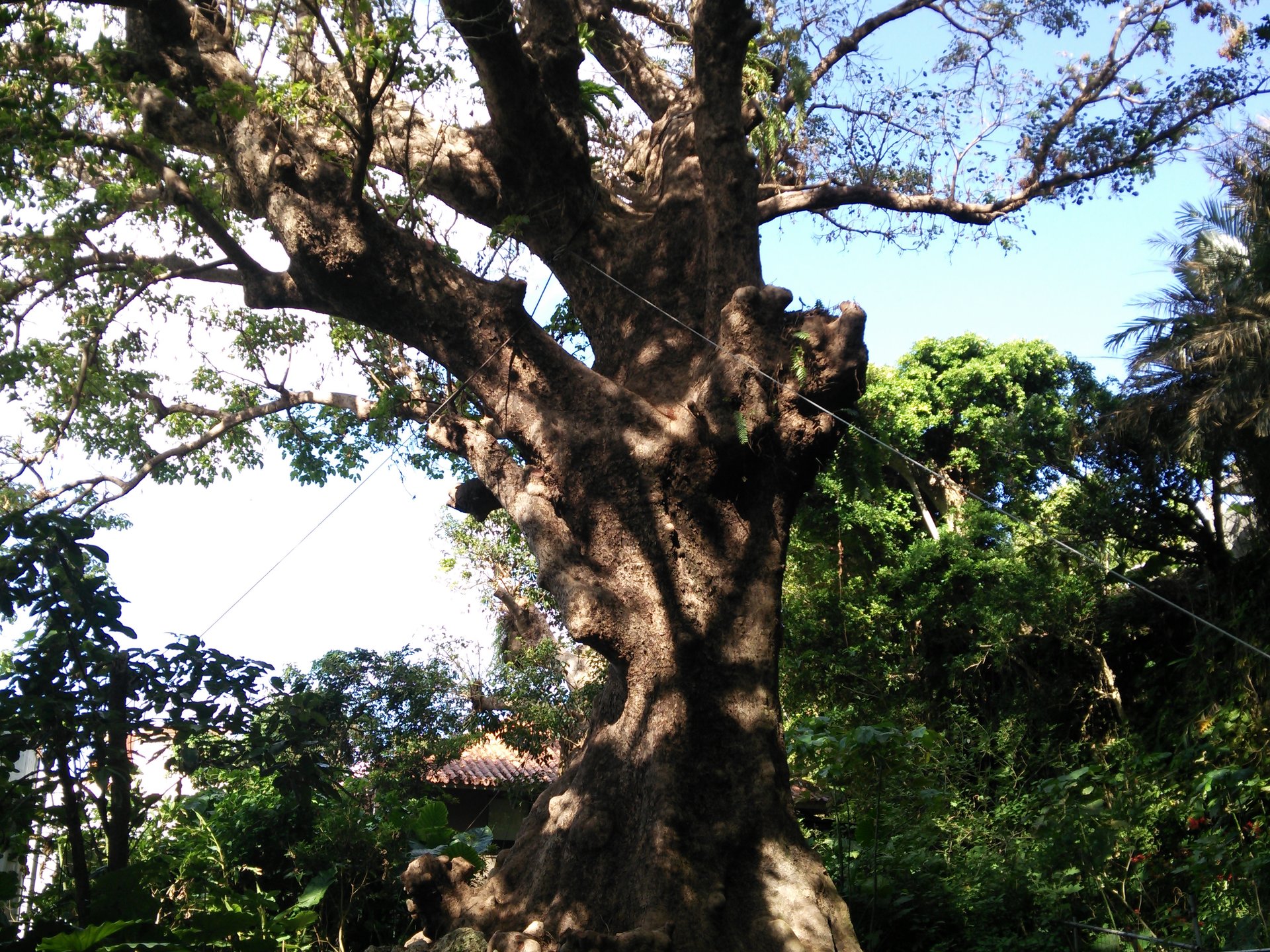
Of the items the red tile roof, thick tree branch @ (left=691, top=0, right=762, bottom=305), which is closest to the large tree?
thick tree branch @ (left=691, top=0, right=762, bottom=305)

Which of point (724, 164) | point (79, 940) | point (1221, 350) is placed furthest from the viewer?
point (1221, 350)

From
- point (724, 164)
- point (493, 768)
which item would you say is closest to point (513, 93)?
point (724, 164)

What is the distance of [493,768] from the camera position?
15.4m

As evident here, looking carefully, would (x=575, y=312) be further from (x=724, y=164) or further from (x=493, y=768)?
(x=493, y=768)

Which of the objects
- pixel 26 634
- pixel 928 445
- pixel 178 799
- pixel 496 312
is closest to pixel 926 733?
pixel 496 312

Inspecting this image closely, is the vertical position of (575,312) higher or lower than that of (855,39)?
lower

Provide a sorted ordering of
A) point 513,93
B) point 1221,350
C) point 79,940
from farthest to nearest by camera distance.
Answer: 1. point 1221,350
2. point 513,93
3. point 79,940

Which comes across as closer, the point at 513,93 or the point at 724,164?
the point at 513,93

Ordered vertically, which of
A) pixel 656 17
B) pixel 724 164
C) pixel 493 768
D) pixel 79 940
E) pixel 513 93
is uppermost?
pixel 656 17

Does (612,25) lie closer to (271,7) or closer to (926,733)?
(271,7)

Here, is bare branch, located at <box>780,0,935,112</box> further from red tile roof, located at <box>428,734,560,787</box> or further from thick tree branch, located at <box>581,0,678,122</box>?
red tile roof, located at <box>428,734,560,787</box>

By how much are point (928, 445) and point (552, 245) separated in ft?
34.3

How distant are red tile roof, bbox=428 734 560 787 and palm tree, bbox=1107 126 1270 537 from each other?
652 centimetres

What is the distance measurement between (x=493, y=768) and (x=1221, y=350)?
11323mm
